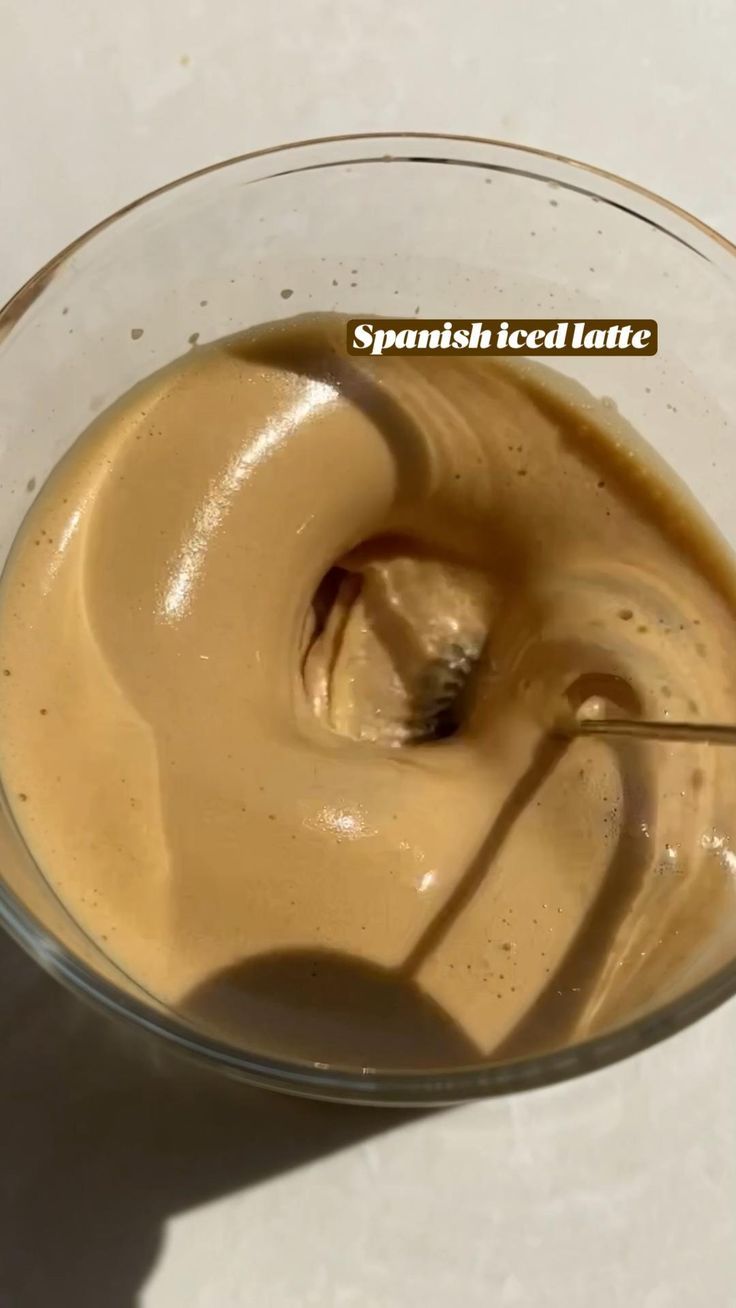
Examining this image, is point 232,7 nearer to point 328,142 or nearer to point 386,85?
point 386,85

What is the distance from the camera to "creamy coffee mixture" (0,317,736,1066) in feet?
1.94

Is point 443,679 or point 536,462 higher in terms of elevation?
point 536,462

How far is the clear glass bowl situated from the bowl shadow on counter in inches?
5.0

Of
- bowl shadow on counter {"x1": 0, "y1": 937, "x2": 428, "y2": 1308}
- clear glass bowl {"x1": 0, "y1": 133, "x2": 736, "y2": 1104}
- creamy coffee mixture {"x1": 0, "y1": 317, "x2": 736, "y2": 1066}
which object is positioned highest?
clear glass bowl {"x1": 0, "y1": 133, "x2": 736, "y2": 1104}

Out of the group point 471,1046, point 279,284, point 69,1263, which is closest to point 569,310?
point 279,284

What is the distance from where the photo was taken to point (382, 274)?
0.73 meters

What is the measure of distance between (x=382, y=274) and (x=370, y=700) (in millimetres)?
259

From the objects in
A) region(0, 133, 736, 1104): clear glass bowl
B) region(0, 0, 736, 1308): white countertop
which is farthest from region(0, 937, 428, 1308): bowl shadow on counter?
region(0, 133, 736, 1104): clear glass bowl

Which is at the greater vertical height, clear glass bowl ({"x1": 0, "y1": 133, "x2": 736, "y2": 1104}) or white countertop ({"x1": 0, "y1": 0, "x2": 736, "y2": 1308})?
clear glass bowl ({"x1": 0, "y1": 133, "x2": 736, "y2": 1104})

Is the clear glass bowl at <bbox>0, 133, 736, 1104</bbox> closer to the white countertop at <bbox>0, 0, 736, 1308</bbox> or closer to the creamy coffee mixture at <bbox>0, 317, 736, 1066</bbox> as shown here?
the creamy coffee mixture at <bbox>0, 317, 736, 1066</bbox>

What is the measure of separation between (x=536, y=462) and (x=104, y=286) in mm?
264

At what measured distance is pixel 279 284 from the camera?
0.72 m

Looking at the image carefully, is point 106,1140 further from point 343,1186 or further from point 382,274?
point 382,274

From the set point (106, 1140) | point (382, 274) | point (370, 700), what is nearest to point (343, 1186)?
point (106, 1140)
